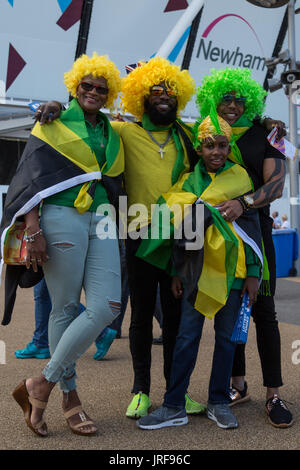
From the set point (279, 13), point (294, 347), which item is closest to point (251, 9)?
point (279, 13)

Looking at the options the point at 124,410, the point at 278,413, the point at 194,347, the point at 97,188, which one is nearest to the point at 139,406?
the point at 124,410

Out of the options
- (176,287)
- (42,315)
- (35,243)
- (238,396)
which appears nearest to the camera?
(35,243)

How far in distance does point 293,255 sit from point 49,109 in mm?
8993

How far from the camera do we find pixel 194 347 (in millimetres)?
2920

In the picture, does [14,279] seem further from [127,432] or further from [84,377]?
[84,377]

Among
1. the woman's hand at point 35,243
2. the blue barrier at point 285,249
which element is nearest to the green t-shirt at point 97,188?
the woman's hand at point 35,243

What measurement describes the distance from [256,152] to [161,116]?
0.59 m

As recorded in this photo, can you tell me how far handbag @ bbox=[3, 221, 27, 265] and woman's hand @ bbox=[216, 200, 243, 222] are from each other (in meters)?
1.06

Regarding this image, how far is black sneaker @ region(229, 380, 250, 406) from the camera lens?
3.27 m

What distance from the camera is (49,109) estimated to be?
277 cm

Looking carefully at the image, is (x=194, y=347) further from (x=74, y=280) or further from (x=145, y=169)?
(x=145, y=169)

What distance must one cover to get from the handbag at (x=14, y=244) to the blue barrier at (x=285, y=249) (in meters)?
8.50

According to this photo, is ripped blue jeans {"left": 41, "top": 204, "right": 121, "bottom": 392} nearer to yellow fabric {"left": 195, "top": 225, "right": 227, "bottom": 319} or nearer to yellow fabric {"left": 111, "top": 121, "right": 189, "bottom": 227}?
yellow fabric {"left": 111, "top": 121, "right": 189, "bottom": 227}

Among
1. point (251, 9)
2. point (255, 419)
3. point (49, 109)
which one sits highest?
point (251, 9)
